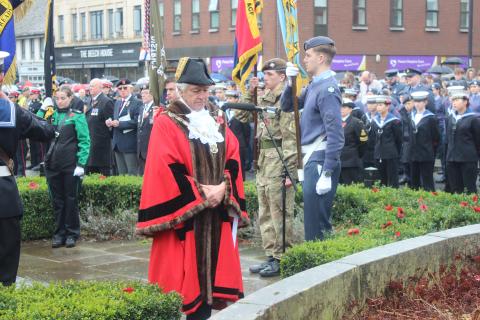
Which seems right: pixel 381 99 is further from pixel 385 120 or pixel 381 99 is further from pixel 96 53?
pixel 96 53

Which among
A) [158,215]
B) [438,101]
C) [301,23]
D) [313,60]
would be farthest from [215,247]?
[301,23]

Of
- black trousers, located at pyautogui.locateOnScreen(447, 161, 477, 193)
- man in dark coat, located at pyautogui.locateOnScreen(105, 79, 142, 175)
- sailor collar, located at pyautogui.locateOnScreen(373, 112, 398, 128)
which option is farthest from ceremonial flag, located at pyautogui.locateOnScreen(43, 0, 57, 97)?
black trousers, located at pyautogui.locateOnScreen(447, 161, 477, 193)

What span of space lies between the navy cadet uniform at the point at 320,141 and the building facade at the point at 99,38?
4632 cm

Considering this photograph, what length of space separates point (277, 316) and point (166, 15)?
48148 millimetres

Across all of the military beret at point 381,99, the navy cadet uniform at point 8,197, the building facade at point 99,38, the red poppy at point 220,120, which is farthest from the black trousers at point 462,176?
the building facade at point 99,38

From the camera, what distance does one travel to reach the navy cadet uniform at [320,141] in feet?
22.7

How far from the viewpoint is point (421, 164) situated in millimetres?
14250

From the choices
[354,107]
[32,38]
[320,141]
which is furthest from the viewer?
[32,38]

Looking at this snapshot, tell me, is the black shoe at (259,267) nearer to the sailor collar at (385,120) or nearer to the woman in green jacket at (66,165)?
the woman in green jacket at (66,165)

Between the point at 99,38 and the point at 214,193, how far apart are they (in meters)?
55.8

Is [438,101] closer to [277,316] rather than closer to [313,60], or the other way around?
[313,60]

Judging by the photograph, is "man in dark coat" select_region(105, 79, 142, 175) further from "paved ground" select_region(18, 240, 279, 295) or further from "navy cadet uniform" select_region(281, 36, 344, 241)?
"navy cadet uniform" select_region(281, 36, 344, 241)

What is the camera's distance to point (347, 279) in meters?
4.96

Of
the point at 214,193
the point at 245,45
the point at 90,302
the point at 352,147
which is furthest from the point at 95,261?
the point at 90,302
